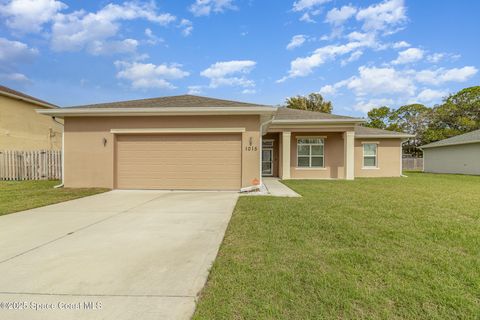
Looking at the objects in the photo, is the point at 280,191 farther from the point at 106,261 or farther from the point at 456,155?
the point at 456,155

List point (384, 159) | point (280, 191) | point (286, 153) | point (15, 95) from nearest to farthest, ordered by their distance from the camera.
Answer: point (280, 191) < point (286, 153) < point (15, 95) < point (384, 159)

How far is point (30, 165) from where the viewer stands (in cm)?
1253

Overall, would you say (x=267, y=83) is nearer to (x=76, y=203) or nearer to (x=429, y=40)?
(x=429, y=40)

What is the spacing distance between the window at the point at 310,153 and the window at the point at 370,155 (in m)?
3.88

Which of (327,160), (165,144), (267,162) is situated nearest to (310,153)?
(327,160)

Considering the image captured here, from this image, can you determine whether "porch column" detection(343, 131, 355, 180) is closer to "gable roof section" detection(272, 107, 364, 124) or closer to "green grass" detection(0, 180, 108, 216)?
"gable roof section" detection(272, 107, 364, 124)

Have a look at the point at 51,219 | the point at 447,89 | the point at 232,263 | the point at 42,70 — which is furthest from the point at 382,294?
the point at 447,89

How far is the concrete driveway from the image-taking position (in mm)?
2258

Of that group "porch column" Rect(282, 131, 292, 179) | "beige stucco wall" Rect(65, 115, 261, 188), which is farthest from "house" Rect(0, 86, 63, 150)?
"porch column" Rect(282, 131, 292, 179)

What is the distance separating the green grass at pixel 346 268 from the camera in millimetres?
2164

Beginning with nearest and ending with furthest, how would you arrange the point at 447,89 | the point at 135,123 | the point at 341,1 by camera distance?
the point at 135,123 → the point at 341,1 → the point at 447,89

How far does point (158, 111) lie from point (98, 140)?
8.98ft

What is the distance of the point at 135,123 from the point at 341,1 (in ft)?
32.1

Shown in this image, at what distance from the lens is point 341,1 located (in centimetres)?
1024
